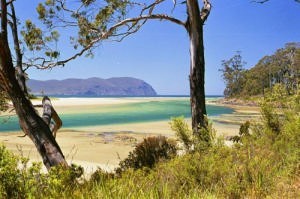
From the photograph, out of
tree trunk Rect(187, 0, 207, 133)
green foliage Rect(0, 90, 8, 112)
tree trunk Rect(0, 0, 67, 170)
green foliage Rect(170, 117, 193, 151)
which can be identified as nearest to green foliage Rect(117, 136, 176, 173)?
tree trunk Rect(187, 0, 207, 133)

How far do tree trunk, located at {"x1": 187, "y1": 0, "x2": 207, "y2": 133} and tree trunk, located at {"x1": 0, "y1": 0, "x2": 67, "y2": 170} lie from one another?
293cm

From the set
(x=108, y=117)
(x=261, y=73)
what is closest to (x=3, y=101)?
(x=108, y=117)

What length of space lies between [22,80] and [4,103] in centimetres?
137

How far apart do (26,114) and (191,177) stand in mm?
2744

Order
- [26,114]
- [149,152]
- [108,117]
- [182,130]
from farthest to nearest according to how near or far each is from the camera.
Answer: [108,117] → [149,152] → [182,130] → [26,114]

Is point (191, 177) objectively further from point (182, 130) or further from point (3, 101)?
point (3, 101)

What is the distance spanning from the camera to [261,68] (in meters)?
83.1

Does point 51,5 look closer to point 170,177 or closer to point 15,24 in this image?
point 15,24

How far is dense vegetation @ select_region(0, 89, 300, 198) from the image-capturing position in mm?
3188

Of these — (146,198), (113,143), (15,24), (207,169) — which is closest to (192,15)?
(15,24)

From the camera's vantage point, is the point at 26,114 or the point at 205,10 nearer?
the point at 26,114

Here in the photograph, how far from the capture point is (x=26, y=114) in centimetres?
558

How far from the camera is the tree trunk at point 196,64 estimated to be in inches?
291

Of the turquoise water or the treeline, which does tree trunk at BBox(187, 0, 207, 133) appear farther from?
the treeline
